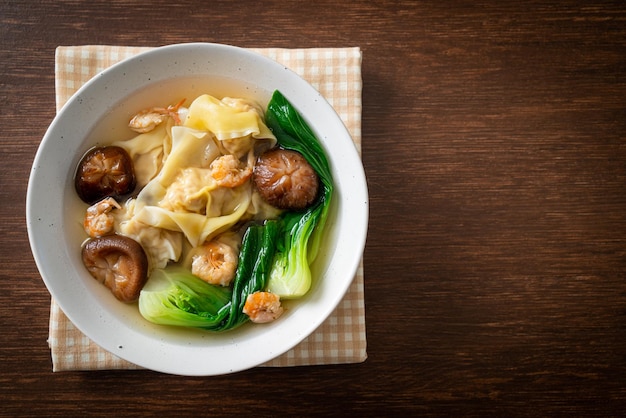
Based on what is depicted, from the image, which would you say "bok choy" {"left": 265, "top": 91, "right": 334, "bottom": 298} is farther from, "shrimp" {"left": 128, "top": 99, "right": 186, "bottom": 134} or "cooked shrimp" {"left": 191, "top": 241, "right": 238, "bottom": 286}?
"shrimp" {"left": 128, "top": 99, "right": 186, "bottom": 134}

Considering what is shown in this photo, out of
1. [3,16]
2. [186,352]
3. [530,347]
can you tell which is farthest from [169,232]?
[530,347]

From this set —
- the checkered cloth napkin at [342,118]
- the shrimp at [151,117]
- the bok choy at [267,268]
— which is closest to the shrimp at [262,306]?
the bok choy at [267,268]

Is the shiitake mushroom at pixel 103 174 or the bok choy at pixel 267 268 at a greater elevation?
the shiitake mushroom at pixel 103 174

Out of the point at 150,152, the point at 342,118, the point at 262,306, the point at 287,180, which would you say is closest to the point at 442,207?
the point at 342,118

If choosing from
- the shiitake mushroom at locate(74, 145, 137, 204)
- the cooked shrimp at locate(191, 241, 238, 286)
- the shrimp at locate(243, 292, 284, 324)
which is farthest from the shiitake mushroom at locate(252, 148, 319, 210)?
the shiitake mushroom at locate(74, 145, 137, 204)

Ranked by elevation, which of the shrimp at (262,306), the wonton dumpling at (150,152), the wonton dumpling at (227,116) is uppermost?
the wonton dumpling at (227,116)

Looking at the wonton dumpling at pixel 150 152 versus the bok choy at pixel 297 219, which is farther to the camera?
the wonton dumpling at pixel 150 152

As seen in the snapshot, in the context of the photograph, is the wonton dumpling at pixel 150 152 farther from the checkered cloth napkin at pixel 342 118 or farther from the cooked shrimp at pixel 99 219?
the checkered cloth napkin at pixel 342 118

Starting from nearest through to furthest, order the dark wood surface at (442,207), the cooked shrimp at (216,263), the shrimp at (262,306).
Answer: the shrimp at (262,306)
the cooked shrimp at (216,263)
the dark wood surface at (442,207)
